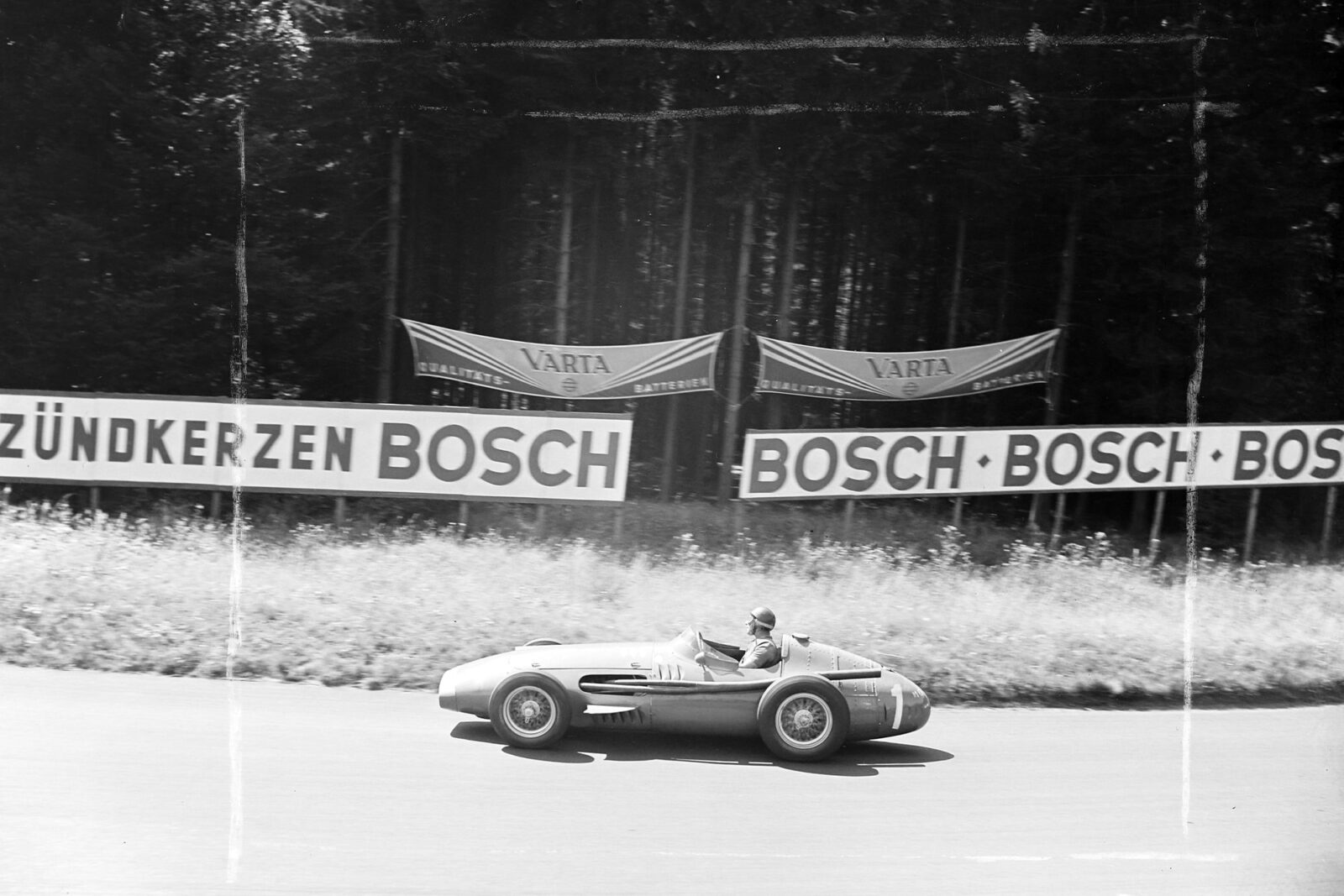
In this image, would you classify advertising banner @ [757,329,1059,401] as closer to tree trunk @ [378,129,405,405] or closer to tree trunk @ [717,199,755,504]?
tree trunk @ [717,199,755,504]

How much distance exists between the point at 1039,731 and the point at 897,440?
541cm

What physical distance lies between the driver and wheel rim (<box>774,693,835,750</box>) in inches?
11.5

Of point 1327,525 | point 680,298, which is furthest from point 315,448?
point 1327,525

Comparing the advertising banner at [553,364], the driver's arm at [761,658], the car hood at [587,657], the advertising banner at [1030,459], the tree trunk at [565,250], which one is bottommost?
the car hood at [587,657]

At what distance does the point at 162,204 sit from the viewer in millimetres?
17109

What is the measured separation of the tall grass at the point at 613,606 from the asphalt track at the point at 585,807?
983 mm

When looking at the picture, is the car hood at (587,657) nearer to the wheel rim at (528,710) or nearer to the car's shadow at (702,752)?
the wheel rim at (528,710)

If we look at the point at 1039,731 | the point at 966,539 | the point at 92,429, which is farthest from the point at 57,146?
the point at 1039,731

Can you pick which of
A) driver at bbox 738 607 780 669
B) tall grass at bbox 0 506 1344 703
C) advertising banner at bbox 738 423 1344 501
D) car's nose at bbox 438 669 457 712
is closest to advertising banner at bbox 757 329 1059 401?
tall grass at bbox 0 506 1344 703

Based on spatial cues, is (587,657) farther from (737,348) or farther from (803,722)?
(737,348)

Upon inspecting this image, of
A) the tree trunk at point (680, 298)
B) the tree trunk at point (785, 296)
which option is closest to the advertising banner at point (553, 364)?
the tree trunk at point (680, 298)

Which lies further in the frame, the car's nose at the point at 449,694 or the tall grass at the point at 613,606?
the tall grass at the point at 613,606

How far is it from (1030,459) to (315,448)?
27.0 feet

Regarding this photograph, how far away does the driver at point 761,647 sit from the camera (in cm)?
712
